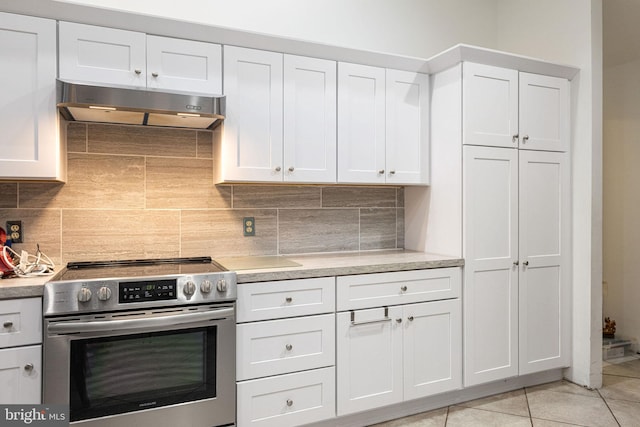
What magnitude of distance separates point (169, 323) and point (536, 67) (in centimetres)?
270

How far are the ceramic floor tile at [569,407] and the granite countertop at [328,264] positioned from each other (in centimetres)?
98

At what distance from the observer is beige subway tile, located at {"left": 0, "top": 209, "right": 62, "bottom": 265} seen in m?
2.41

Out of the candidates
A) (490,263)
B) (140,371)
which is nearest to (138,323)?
(140,371)

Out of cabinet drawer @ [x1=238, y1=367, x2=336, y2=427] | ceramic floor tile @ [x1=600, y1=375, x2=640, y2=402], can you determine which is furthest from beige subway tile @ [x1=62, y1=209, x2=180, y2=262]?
ceramic floor tile @ [x1=600, y1=375, x2=640, y2=402]

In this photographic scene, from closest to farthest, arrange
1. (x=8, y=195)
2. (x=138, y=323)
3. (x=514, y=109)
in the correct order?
1. (x=138, y=323)
2. (x=8, y=195)
3. (x=514, y=109)

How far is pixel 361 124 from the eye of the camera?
2.82m

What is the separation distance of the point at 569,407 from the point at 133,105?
2.98m

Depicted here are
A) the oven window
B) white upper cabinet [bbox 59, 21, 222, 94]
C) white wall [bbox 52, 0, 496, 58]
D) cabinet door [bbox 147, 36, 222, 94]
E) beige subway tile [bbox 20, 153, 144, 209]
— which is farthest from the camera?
white wall [bbox 52, 0, 496, 58]

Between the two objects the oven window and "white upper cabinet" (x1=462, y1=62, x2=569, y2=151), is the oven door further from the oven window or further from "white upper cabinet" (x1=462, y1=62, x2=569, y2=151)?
"white upper cabinet" (x1=462, y1=62, x2=569, y2=151)

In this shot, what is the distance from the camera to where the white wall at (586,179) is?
304cm

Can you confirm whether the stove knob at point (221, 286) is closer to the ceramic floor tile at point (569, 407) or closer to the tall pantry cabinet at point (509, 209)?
the tall pantry cabinet at point (509, 209)

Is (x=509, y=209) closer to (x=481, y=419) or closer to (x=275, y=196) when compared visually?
(x=481, y=419)

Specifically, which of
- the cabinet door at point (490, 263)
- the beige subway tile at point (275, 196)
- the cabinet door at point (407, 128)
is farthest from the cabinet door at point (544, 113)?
the beige subway tile at point (275, 196)

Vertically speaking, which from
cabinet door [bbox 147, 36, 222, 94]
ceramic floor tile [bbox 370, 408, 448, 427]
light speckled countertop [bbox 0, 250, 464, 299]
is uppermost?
cabinet door [bbox 147, 36, 222, 94]
